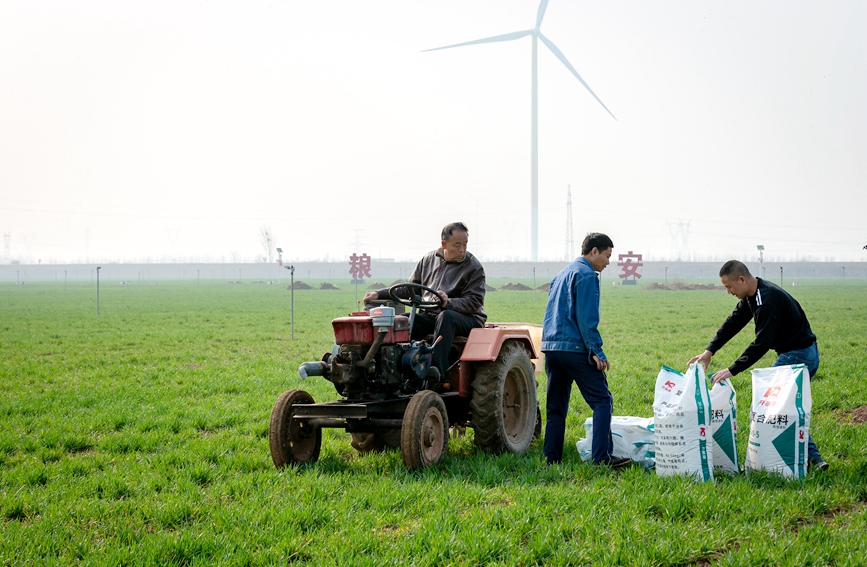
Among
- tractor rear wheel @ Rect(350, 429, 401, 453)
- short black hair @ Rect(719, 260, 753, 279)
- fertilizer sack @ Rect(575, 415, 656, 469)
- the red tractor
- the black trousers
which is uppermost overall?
short black hair @ Rect(719, 260, 753, 279)

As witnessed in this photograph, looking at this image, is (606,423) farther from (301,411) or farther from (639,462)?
(301,411)

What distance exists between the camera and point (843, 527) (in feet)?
13.4

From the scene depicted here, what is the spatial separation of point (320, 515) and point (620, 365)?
27.0 ft

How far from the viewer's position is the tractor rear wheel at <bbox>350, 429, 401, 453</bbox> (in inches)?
250

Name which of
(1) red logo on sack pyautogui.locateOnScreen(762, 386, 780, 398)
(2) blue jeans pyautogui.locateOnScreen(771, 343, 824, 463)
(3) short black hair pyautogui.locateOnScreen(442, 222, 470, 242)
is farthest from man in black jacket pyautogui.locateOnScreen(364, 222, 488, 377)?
(2) blue jeans pyautogui.locateOnScreen(771, 343, 824, 463)

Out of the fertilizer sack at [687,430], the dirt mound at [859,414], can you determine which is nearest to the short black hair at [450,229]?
the fertilizer sack at [687,430]

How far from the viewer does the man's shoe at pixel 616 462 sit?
544 centimetres

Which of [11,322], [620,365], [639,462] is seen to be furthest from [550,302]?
[11,322]

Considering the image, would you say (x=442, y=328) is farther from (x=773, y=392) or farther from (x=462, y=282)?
(x=773, y=392)

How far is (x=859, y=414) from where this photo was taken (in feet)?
24.2

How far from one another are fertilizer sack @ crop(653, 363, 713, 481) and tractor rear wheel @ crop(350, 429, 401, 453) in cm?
230

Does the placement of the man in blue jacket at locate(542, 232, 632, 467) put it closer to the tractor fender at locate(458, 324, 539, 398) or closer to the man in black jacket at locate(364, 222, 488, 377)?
the tractor fender at locate(458, 324, 539, 398)

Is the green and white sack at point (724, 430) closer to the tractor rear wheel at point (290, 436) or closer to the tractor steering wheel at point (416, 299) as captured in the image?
the tractor steering wheel at point (416, 299)

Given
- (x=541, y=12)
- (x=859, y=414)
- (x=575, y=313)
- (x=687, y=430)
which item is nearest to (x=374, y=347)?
(x=575, y=313)
